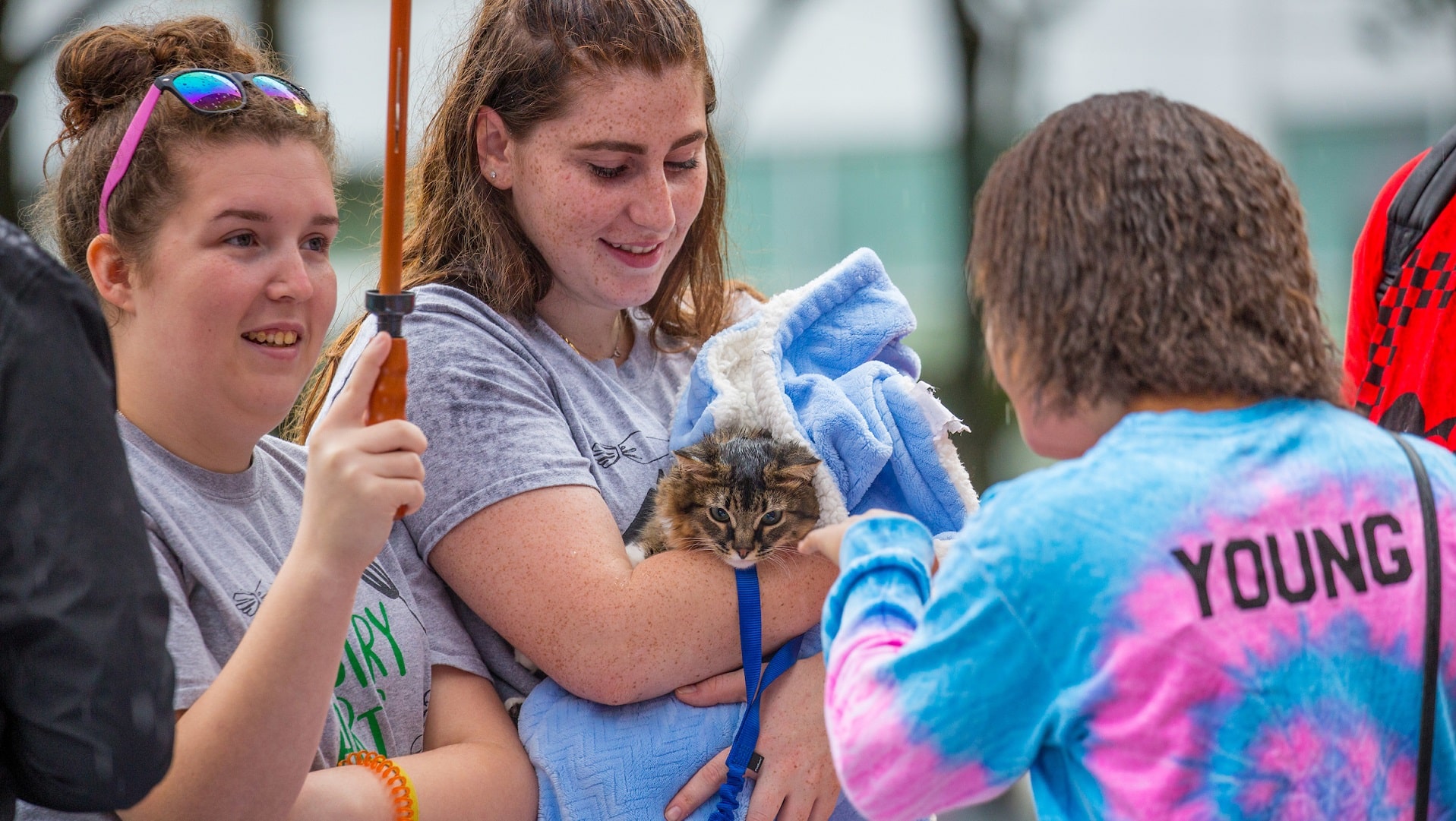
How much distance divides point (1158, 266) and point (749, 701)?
3.02 ft

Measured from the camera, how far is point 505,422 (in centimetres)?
180

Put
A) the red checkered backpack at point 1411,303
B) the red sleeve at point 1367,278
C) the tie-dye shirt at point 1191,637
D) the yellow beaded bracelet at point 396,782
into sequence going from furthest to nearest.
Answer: the red sleeve at point 1367,278 → the red checkered backpack at point 1411,303 → the yellow beaded bracelet at point 396,782 → the tie-dye shirt at point 1191,637

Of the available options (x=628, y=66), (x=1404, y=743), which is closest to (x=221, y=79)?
(x=628, y=66)

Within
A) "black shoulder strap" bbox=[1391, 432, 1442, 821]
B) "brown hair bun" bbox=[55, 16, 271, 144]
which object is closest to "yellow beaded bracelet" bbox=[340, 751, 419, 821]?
"brown hair bun" bbox=[55, 16, 271, 144]

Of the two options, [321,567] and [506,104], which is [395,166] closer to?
[321,567]

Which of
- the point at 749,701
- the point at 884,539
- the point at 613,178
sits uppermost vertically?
the point at 613,178

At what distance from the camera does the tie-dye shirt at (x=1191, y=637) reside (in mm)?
1105

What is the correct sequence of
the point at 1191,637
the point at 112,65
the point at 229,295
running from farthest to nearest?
the point at 112,65 < the point at 229,295 < the point at 1191,637

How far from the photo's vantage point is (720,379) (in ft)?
6.77

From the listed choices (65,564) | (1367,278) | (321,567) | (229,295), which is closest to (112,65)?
(229,295)

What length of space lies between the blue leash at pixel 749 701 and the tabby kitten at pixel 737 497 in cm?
12

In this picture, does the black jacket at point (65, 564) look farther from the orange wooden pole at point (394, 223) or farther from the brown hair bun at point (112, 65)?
the brown hair bun at point (112, 65)

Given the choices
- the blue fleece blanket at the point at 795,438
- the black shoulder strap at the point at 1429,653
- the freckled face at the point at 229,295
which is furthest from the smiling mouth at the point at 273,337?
the black shoulder strap at the point at 1429,653

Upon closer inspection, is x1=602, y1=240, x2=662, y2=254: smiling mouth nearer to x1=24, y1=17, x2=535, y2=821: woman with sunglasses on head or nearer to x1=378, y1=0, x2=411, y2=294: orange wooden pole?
x1=24, y1=17, x2=535, y2=821: woman with sunglasses on head
